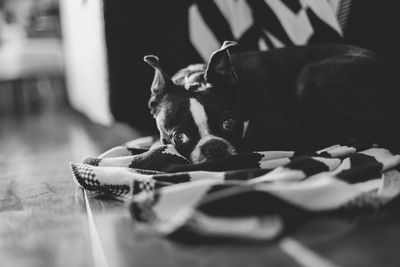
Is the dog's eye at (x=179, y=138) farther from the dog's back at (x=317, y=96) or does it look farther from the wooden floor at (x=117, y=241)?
the wooden floor at (x=117, y=241)

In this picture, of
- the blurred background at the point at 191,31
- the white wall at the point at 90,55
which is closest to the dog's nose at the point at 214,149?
the blurred background at the point at 191,31

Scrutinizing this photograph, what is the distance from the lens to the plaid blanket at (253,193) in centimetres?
107

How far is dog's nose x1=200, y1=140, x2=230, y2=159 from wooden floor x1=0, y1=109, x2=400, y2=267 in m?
0.46

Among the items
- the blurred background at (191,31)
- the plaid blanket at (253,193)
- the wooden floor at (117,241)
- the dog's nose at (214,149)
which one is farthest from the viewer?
the blurred background at (191,31)

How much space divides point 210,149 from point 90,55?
1.63m

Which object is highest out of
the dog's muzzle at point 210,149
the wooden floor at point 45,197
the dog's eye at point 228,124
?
the dog's eye at point 228,124

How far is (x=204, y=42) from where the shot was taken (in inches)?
99.0

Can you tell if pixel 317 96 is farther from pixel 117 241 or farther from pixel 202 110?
pixel 117 241

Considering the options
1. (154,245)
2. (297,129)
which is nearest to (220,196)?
(154,245)

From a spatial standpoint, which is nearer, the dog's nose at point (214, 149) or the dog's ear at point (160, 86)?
the dog's nose at point (214, 149)

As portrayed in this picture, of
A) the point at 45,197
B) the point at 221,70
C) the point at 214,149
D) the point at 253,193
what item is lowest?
the point at 45,197

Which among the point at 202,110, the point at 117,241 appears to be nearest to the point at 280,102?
the point at 202,110

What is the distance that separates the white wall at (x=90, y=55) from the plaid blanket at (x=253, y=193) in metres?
1.19

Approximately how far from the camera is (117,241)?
1.12m
